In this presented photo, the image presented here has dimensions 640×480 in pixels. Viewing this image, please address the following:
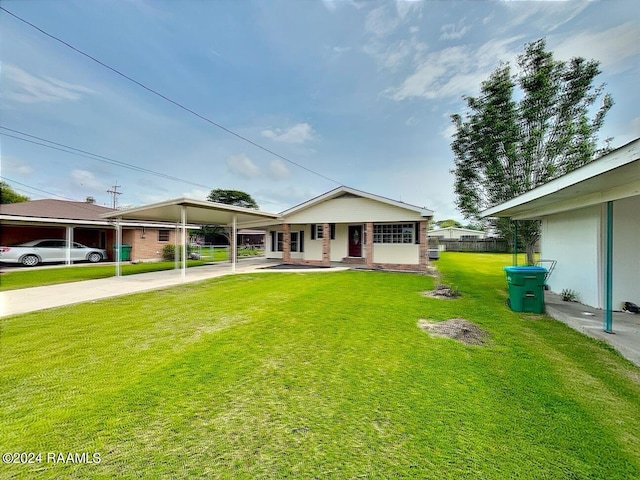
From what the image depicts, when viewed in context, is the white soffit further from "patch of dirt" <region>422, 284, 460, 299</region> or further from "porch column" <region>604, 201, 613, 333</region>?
"patch of dirt" <region>422, 284, 460, 299</region>

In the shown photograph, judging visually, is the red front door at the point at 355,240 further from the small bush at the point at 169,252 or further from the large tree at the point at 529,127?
the small bush at the point at 169,252

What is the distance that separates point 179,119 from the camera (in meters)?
16.5

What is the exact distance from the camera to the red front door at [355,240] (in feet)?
52.3

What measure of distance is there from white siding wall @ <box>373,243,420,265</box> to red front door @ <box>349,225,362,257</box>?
1690 millimetres

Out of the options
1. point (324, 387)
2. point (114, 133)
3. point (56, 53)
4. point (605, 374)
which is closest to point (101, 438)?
point (324, 387)

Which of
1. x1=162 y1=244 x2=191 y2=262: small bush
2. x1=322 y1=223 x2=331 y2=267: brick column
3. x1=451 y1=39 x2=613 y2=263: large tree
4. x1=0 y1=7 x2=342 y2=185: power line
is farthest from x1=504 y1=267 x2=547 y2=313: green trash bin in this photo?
x1=162 y1=244 x2=191 y2=262: small bush

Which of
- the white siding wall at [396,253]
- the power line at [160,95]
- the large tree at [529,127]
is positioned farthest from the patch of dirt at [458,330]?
the large tree at [529,127]

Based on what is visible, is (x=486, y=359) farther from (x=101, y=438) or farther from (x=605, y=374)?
(x=101, y=438)

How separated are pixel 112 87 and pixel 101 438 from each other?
609 inches

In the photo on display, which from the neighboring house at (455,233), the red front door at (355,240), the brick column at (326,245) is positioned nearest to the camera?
the brick column at (326,245)

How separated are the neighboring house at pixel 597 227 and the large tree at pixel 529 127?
446 cm

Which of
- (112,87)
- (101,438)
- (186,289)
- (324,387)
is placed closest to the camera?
(101,438)

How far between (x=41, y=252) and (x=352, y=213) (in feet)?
57.9

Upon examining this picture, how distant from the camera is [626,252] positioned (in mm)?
5594
